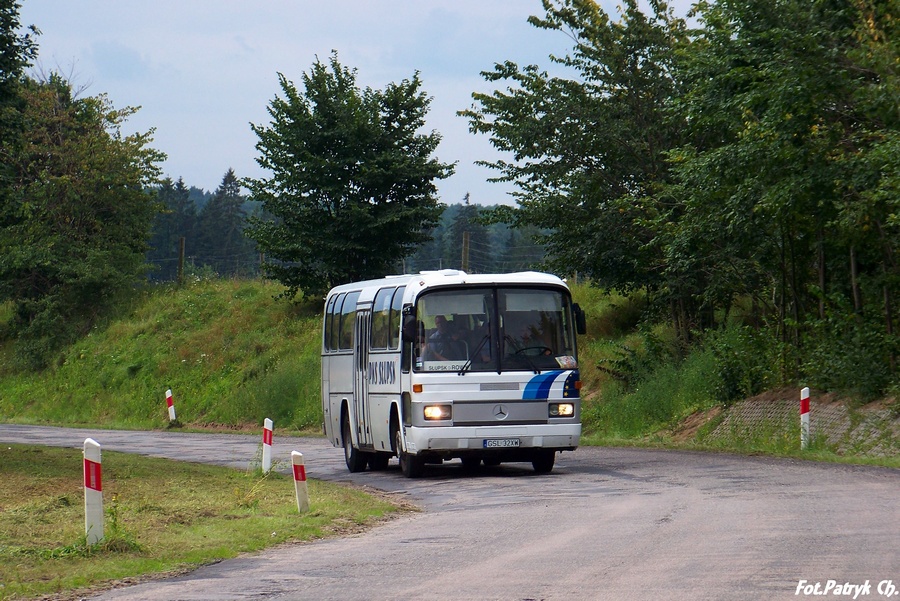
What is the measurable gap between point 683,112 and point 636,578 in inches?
687

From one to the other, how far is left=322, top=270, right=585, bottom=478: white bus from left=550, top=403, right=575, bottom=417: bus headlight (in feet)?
0.05

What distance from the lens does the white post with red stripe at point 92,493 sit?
37.4 ft

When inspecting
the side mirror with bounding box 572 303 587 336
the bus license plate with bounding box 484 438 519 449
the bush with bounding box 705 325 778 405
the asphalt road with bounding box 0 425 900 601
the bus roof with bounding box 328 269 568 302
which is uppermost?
the bus roof with bounding box 328 269 568 302

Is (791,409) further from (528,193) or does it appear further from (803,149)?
(528,193)

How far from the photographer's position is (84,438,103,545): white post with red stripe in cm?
1141

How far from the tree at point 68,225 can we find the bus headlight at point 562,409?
128 feet

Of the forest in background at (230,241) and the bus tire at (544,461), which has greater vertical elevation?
the forest in background at (230,241)

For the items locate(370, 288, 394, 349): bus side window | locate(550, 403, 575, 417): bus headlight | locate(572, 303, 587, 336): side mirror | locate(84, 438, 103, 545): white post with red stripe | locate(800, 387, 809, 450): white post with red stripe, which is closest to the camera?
locate(84, 438, 103, 545): white post with red stripe

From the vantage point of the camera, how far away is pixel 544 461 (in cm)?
2061

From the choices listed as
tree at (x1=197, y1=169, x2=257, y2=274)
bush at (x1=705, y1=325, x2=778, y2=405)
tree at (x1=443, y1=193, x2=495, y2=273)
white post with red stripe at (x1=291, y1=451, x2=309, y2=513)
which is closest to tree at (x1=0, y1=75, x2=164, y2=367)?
bush at (x1=705, y1=325, x2=778, y2=405)

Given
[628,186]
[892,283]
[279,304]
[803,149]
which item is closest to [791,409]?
[892,283]

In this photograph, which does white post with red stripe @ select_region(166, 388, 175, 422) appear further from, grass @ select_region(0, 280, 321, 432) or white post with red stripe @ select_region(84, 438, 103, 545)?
white post with red stripe @ select_region(84, 438, 103, 545)

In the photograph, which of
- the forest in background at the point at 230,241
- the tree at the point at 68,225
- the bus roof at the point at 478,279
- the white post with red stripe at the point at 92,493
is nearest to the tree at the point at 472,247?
the forest in background at the point at 230,241

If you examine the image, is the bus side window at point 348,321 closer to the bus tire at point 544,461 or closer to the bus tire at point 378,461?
the bus tire at point 378,461
